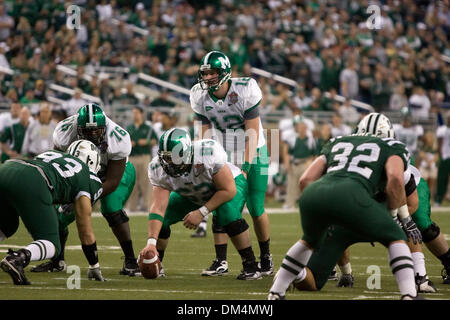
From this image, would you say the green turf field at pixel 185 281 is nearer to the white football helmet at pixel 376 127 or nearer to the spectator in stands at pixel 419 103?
the white football helmet at pixel 376 127

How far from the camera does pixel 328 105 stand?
63.4ft

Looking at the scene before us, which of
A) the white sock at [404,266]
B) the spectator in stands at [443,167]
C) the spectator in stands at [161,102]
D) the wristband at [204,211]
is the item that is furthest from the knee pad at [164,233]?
the spectator in stands at [443,167]

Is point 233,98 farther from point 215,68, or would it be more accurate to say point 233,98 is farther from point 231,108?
point 215,68

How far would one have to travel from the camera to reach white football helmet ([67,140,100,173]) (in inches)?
287

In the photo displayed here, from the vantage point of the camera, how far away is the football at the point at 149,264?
689 centimetres

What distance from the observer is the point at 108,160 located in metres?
7.91

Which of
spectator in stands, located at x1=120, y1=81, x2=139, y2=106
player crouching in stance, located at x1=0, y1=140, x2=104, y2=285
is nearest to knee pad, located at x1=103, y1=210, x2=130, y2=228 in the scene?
player crouching in stance, located at x1=0, y1=140, x2=104, y2=285

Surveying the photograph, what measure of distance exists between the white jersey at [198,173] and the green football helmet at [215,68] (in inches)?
42.8

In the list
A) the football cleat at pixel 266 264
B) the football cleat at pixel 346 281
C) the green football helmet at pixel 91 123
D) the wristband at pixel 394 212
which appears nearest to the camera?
the wristband at pixel 394 212

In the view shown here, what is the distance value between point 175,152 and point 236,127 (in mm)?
1613

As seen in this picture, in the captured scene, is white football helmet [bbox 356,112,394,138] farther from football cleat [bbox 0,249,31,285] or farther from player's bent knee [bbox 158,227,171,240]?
football cleat [bbox 0,249,31,285]
